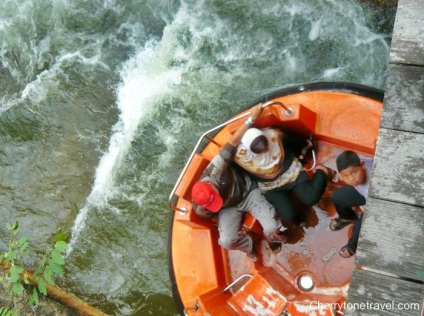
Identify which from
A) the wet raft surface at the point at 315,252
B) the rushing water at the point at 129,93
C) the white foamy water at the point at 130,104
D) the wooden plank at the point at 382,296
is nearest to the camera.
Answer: the wooden plank at the point at 382,296

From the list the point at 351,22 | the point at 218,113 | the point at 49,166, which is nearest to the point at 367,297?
the point at 218,113

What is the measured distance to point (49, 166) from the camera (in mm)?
5043

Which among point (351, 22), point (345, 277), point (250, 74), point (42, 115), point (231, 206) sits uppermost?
point (351, 22)

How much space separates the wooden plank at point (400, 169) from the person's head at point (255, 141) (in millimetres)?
1007

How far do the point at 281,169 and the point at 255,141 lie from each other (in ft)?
1.04

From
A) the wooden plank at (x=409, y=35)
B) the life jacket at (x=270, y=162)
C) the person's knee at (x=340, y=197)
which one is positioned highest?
the wooden plank at (x=409, y=35)

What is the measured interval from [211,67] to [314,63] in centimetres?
95

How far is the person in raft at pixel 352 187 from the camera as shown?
2.81 meters

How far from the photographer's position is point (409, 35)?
2.01 metres

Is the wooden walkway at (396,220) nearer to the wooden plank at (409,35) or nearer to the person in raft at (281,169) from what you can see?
the wooden plank at (409,35)

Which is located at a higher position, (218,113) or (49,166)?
(218,113)

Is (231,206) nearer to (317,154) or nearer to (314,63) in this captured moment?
(317,154)

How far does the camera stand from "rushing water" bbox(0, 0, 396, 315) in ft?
15.1

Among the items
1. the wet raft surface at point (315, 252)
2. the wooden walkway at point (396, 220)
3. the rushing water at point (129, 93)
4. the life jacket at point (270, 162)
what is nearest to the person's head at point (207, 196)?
the life jacket at point (270, 162)
